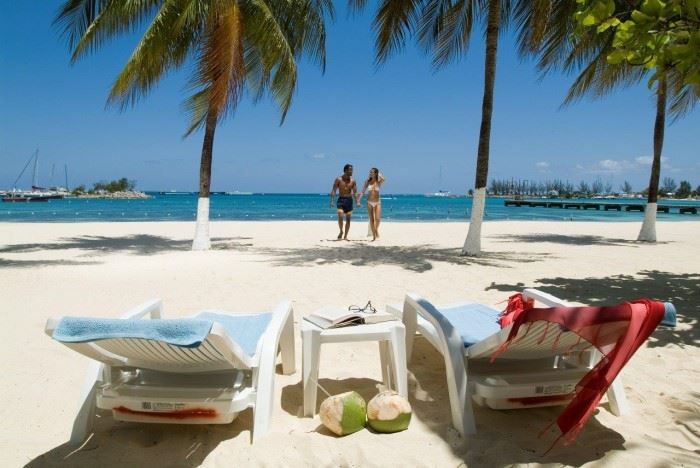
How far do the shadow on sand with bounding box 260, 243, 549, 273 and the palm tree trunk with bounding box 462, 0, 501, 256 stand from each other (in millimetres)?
465

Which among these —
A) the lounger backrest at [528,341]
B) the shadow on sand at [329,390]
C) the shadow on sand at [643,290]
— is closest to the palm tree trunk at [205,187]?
the shadow on sand at [643,290]

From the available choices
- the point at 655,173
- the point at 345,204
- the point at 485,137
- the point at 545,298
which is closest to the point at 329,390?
the point at 545,298

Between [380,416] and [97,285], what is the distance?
506 centimetres

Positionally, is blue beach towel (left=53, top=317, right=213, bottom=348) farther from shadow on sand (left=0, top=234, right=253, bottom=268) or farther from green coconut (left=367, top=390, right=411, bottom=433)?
shadow on sand (left=0, top=234, right=253, bottom=268)

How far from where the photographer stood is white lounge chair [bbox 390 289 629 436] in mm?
2307

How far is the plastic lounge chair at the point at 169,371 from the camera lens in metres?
1.88

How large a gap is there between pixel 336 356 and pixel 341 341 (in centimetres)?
112

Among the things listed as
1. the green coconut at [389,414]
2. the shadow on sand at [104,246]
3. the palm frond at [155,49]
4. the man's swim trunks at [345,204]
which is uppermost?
the palm frond at [155,49]

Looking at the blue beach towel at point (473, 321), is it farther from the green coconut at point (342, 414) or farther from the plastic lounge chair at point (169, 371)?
the plastic lounge chair at point (169, 371)

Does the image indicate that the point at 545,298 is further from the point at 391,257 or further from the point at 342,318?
the point at 391,257

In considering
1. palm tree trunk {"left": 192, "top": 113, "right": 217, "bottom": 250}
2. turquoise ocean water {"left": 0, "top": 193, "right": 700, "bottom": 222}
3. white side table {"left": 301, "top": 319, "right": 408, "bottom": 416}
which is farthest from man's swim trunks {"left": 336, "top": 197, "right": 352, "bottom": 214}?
turquoise ocean water {"left": 0, "top": 193, "right": 700, "bottom": 222}

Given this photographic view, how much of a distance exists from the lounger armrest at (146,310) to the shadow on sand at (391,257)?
4567 millimetres

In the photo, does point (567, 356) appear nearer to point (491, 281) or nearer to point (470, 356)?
point (470, 356)

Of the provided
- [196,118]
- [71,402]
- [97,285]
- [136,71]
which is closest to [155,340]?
[71,402]
